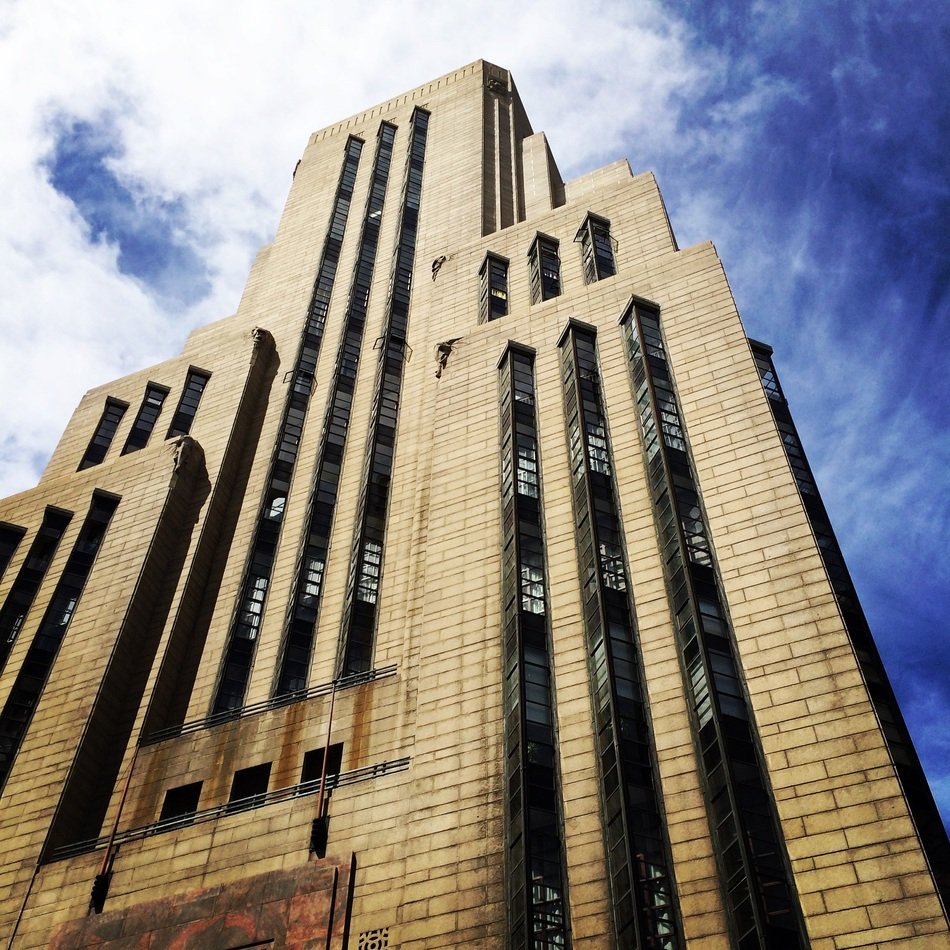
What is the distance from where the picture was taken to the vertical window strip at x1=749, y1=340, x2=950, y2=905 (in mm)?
30203

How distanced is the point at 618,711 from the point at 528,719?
3.33 meters

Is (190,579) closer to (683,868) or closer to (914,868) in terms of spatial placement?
(683,868)

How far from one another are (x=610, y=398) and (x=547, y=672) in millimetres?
17925

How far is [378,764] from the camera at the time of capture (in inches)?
1587

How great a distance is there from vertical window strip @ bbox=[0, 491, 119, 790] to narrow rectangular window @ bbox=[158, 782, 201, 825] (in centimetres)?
773

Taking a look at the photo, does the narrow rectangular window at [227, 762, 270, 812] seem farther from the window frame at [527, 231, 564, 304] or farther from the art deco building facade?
the window frame at [527, 231, 564, 304]

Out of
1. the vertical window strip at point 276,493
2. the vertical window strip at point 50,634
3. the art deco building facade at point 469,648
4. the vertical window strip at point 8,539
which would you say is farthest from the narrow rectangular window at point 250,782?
the vertical window strip at point 8,539

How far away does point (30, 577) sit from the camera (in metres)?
55.2

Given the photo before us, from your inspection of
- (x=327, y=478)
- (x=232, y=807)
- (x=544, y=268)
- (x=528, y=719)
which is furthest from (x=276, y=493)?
(x=528, y=719)

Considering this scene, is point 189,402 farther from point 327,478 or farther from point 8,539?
point 8,539

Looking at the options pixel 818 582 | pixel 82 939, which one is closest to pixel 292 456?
pixel 82 939

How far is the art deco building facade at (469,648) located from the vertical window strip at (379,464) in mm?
280

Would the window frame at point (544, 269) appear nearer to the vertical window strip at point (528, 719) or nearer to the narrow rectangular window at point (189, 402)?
the vertical window strip at point (528, 719)

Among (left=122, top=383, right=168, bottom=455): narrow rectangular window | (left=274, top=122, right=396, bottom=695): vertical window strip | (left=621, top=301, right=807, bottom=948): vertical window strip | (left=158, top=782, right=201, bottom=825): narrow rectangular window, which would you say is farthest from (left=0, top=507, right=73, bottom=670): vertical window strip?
(left=621, top=301, right=807, bottom=948): vertical window strip
